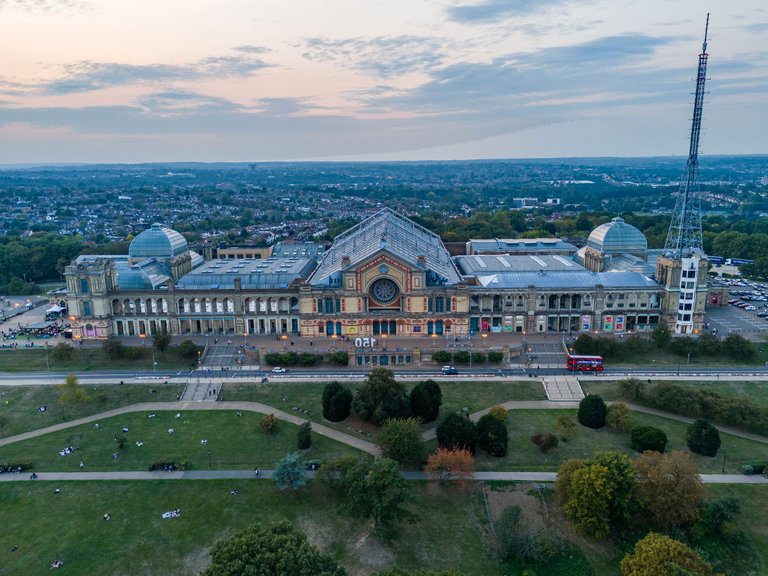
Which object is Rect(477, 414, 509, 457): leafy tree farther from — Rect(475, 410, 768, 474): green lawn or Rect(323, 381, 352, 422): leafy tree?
Rect(323, 381, 352, 422): leafy tree

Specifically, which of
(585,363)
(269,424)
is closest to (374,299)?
(269,424)

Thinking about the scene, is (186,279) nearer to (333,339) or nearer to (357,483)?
(333,339)

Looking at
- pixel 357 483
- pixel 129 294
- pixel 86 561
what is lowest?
pixel 86 561

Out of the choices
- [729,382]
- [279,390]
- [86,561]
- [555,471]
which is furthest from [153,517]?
[729,382]

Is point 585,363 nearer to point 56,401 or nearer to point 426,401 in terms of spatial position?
point 426,401

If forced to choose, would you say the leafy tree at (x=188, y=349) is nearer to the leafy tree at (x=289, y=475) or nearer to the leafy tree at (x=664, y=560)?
the leafy tree at (x=289, y=475)

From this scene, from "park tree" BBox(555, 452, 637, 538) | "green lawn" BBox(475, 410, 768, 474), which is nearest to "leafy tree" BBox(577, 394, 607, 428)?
"green lawn" BBox(475, 410, 768, 474)

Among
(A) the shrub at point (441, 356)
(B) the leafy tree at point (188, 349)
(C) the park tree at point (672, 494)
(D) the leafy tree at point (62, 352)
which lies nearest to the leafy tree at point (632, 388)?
(C) the park tree at point (672, 494)
